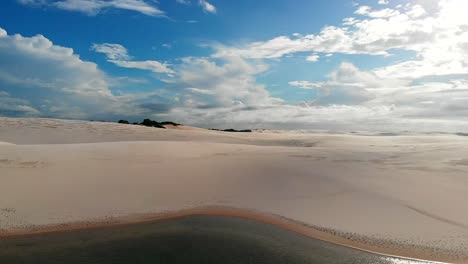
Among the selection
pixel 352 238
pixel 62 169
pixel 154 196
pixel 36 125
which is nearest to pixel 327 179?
pixel 352 238

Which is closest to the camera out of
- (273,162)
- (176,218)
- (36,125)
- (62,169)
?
(176,218)

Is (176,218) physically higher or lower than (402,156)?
lower

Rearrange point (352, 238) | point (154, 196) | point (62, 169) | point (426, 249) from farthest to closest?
point (62, 169), point (154, 196), point (352, 238), point (426, 249)

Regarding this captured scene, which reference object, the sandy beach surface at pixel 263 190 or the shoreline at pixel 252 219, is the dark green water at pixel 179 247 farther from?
the sandy beach surface at pixel 263 190

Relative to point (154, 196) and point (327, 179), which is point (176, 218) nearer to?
point (154, 196)

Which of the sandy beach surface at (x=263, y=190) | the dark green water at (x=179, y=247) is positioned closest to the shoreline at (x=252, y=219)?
the sandy beach surface at (x=263, y=190)

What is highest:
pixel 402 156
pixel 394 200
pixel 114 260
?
pixel 402 156

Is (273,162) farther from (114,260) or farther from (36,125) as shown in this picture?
(36,125)

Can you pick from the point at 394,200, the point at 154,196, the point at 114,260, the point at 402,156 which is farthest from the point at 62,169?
the point at 402,156

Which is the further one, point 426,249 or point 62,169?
point 62,169
